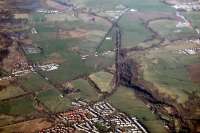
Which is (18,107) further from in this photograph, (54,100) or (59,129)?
(59,129)

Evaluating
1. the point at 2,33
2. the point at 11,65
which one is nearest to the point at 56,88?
the point at 11,65

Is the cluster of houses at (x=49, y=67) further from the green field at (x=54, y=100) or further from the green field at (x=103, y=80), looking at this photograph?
the green field at (x=54, y=100)

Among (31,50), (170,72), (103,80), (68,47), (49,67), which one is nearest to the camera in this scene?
(103,80)

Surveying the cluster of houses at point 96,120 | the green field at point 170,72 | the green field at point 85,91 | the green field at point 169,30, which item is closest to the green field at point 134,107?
the cluster of houses at point 96,120

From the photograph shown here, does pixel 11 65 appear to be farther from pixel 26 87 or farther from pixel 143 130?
pixel 143 130

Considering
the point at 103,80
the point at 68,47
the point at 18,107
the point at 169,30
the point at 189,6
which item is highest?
the point at 189,6

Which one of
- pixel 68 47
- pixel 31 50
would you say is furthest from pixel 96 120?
pixel 68 47

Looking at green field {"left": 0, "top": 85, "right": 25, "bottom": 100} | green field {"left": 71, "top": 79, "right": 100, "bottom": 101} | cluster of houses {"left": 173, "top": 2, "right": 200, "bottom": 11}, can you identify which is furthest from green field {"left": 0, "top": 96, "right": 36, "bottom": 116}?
cluster of houses {"left": 173, "top": 2, "right": 200, "bottom": 11}
